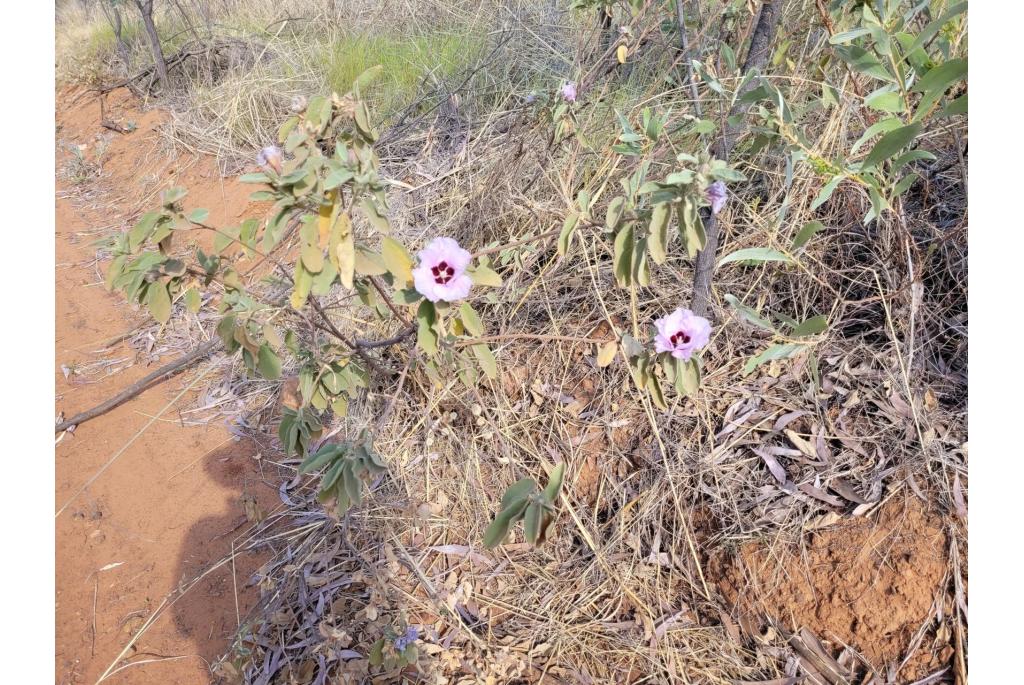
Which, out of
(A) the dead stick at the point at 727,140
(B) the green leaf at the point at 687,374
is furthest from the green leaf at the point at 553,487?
(A) the dead stick at the point at 727,140

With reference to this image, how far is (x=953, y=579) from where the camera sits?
133 centimetres

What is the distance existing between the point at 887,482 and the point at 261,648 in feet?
4.67

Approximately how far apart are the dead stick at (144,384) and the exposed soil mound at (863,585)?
1.86m

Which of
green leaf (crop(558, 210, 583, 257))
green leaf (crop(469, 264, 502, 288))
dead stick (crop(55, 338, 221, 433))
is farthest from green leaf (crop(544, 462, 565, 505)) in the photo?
dead stick (crop(55, 338, 221, 433))

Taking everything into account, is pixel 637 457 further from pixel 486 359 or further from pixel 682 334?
pixel 682 334

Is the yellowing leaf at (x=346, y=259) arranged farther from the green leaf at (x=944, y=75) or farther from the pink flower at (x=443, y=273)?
the green leaf at (x=944, y=75)

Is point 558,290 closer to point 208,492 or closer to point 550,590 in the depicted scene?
point 550,590

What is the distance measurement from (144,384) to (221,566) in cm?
90

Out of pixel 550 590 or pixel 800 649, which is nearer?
pixel 800 649

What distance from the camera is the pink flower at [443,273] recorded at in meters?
1.23

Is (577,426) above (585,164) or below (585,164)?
below

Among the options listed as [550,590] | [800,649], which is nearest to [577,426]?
[550,590]

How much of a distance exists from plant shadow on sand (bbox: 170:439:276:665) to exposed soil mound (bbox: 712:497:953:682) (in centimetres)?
116

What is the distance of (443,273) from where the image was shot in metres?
1.25
